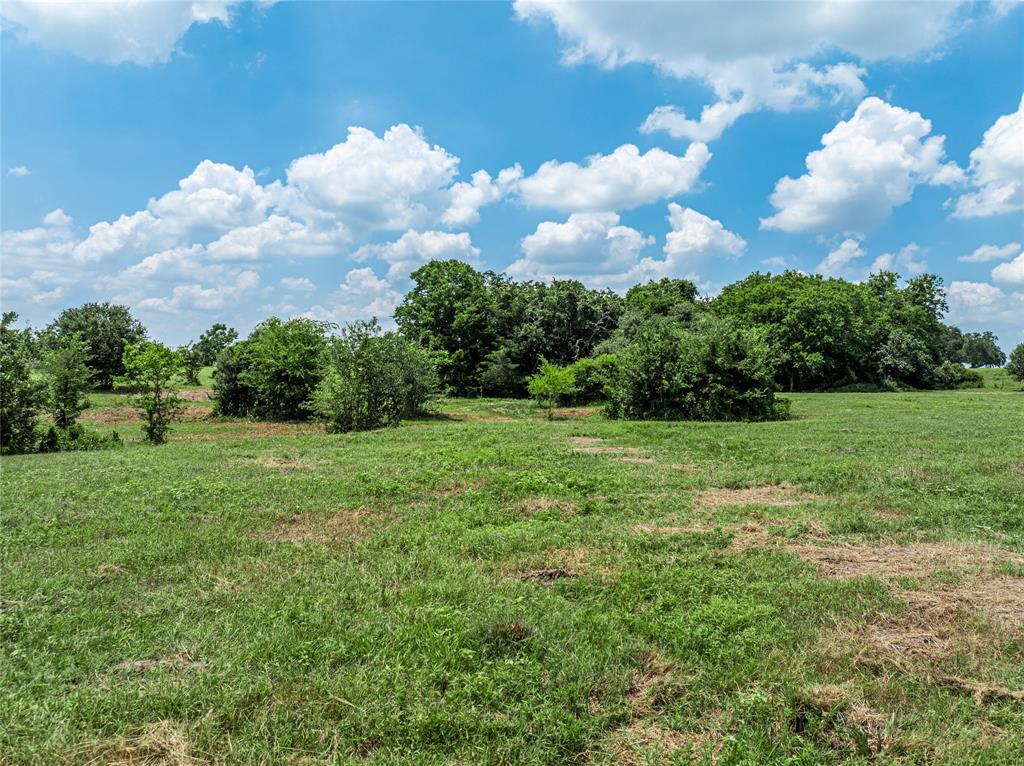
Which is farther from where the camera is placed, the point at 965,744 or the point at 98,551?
the point at 98,551

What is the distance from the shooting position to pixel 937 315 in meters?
62.4

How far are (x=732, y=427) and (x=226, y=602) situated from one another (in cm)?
1606

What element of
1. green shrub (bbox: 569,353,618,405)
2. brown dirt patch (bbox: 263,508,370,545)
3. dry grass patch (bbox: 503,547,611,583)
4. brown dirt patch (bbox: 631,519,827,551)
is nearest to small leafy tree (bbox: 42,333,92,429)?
brown dirt patch (bbox: 263,508,370,545)

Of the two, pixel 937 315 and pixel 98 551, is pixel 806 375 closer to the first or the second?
pixel 937 315

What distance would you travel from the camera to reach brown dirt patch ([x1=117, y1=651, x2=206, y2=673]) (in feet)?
12.4

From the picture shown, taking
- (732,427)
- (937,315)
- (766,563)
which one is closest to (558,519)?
(766,563)

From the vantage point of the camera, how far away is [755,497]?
29.0 ft

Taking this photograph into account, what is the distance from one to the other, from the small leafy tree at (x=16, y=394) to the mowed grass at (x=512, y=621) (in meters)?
6.83

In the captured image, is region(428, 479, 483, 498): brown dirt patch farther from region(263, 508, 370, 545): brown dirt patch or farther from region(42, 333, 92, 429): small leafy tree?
region(42, 333, 92, 429): small leafy tree

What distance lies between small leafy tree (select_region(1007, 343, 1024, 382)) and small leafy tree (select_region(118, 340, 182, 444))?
56178 mm

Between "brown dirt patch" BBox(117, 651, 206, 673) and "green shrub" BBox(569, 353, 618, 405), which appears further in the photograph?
"green shrub" BBox(569, 353, 618, 405)

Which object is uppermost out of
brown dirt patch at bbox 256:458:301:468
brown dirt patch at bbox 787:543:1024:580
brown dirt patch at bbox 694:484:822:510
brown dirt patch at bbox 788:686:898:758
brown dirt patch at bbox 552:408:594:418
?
brown dirt patch at bbox 552:408:594:418

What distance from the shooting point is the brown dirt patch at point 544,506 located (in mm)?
7868

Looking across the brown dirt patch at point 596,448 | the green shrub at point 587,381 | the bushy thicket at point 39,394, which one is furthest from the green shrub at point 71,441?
the green shrub at point 587,381
